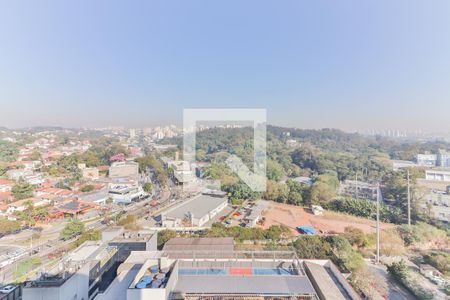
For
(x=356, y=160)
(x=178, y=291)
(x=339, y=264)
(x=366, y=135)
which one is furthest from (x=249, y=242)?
(x=366, y=135)

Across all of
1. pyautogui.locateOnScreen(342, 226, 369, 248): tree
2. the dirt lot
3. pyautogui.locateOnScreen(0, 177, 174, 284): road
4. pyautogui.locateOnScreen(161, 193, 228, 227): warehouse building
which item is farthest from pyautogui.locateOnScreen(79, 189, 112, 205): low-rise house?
pyautogui.locateOnScreen(342, 226, 369, 248): tree

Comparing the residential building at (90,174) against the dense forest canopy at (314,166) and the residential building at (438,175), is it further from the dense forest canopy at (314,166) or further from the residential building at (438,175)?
the residential building at (438,175)

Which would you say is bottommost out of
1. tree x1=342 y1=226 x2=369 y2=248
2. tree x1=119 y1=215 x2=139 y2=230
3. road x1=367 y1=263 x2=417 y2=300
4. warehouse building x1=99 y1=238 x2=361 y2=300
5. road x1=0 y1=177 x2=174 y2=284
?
road x1=367 y1=263 x2=417 y2=300

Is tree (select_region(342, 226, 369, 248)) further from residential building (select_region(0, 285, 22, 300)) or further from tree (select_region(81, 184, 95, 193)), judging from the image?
tree (select_region(81, 184, 95, 193))

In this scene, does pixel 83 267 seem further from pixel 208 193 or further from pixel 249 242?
pixel 208 193

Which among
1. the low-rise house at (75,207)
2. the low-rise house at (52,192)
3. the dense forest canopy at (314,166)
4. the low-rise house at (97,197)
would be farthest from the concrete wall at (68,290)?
the low-rise house at (52,192)

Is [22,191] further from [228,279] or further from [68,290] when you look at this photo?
[228,279]

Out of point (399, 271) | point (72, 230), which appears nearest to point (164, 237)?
point (72, 230)

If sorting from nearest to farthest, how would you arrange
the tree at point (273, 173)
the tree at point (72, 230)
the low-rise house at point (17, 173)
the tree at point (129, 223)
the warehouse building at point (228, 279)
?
the warehouse building at point (228, 279) → the tree at point (72, 230) → the tree at point (129, 223) → the low-rise house at point (17, 173) → the tree at point (273, 173)
